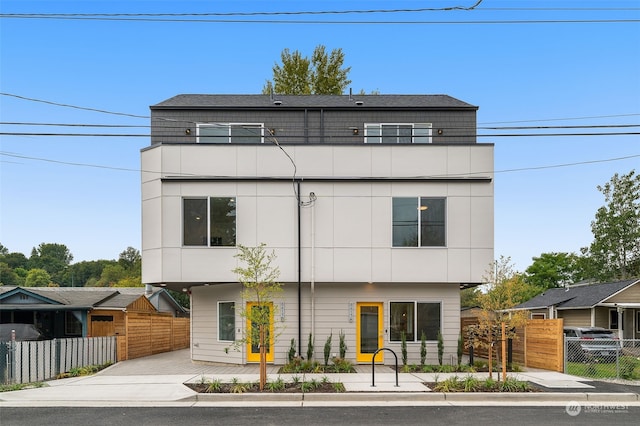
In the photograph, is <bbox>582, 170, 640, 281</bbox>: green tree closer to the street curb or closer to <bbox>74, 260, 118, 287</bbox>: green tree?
the street curb

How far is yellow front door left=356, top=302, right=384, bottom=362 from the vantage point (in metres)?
18.2

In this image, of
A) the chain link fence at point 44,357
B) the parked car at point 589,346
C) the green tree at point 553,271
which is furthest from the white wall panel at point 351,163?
the green tree at point 553,271

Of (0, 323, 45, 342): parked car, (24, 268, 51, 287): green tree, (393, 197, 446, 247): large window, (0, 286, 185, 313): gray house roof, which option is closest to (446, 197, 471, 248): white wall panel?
(393, 197, 446, 247): large window

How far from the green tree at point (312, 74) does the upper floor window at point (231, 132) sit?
16.7 meters

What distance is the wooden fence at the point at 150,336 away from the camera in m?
20.9

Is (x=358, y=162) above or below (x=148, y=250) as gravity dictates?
above

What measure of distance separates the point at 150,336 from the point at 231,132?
32.8 feet

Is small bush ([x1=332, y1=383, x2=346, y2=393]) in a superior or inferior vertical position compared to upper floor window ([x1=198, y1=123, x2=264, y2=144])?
inferior

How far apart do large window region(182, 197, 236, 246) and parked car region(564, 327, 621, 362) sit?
11890 mm

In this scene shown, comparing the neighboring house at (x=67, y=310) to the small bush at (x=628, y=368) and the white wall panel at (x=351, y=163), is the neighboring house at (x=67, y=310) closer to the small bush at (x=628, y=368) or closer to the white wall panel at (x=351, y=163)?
the white wall panel at (x=351, y=163)

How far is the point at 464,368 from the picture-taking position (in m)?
16.2

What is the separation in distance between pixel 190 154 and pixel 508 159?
42.9 ft

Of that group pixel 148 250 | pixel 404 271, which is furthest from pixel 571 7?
pixel 148 250

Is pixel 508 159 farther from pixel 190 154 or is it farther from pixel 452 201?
pixel 190 154
